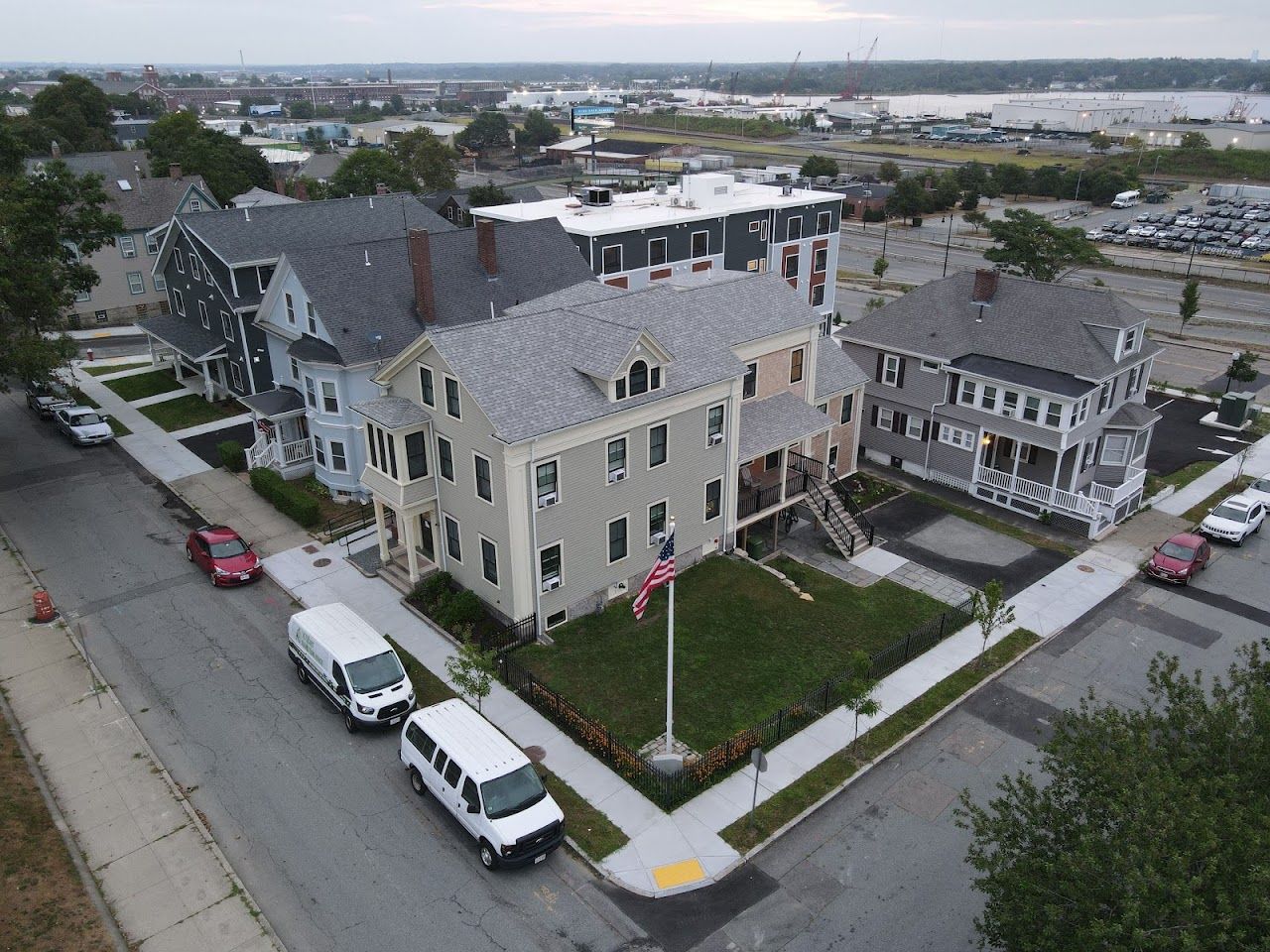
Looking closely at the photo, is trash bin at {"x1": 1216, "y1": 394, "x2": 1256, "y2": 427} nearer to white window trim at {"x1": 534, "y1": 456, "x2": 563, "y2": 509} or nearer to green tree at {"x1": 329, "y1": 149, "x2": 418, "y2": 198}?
white window trim at {"x1": 534, "y1": 456, "x2": 563, "y2": 509}

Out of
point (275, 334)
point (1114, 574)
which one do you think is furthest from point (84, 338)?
point (1114, 574)

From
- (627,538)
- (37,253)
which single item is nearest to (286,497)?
(627,538)

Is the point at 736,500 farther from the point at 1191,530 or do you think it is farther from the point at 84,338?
the point at 84,338

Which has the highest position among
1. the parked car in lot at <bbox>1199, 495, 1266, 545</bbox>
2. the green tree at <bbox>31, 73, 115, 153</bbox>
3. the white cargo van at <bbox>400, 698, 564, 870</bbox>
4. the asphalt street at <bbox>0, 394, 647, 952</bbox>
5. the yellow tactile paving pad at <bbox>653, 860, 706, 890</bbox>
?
the green tree at <bbox>31, 73, 115, 153</bbox>

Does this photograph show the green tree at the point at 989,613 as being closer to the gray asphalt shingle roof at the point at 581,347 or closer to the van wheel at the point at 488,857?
the gray asphalt shingle roof at the point at 581,347

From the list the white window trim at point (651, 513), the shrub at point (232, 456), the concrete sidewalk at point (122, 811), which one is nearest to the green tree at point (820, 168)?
the shrub at point (232, 456)

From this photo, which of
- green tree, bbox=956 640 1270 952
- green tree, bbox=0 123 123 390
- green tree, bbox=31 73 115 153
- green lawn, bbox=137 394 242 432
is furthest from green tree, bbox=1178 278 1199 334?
green tree, bbox=31 73 115 153
